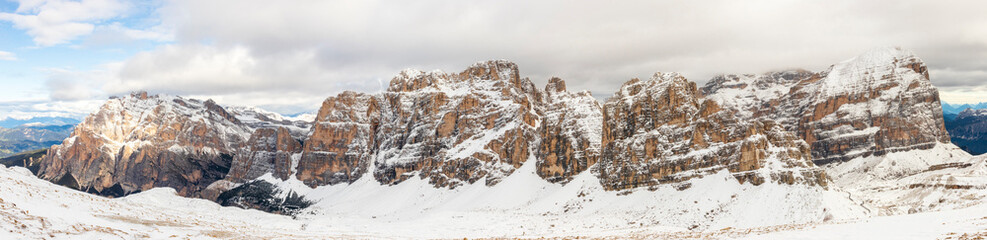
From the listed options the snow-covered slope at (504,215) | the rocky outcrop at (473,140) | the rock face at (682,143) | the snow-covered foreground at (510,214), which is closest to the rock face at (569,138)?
the snow-covered slope at (504,215)

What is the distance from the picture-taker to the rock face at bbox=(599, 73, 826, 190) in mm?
95062

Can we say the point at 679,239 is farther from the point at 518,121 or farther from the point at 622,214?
the point at 518,121

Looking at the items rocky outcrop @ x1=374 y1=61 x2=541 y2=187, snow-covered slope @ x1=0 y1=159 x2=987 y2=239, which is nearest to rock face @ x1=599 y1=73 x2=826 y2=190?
snow-covered slope @ x1=0 y1=159 x2=987 y2=239

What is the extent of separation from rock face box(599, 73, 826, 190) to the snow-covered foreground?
120 inches

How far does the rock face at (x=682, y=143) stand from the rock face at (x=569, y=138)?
12237 mm

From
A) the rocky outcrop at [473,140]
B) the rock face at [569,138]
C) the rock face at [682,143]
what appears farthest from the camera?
the rocky outcrop at [473,140]

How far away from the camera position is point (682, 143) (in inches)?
4309

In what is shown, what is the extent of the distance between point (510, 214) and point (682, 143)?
126ft

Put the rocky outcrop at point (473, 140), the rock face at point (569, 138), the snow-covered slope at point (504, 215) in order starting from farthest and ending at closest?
the rocky outcrop at point (473, 140) → the rock face at point (569, 138) → the snow-covered slope at point (504, 215)

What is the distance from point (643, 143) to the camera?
4592 inches

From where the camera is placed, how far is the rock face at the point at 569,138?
13988 cm

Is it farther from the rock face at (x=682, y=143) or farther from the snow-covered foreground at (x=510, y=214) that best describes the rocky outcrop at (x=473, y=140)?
the rock face at (x=682, y=143)

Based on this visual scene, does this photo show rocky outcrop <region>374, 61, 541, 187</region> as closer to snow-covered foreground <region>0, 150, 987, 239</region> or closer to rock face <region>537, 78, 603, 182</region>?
snow-covered foreground <region>0, 150, 987, 239</region>

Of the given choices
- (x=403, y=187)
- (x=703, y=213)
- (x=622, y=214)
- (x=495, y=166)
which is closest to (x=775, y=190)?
(x=703, y=213)
